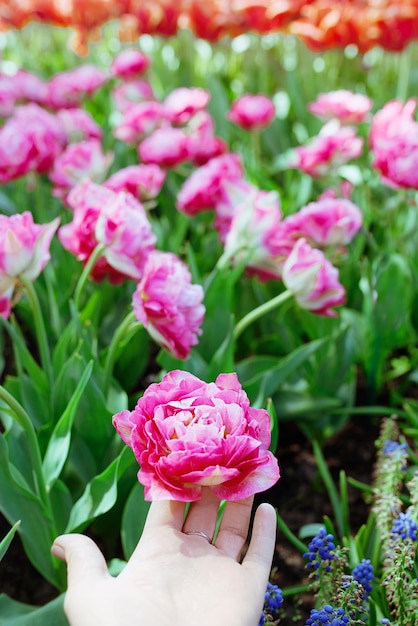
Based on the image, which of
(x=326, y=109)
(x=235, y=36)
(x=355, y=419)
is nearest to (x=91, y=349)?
(x=355, y=419)

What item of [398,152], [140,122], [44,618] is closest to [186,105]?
[140,122]

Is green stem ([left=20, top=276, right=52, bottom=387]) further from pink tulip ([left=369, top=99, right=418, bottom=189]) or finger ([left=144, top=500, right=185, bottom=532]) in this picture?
pink tulip ([left=369, top=99, right=418, bottom=189])

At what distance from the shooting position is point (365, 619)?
98 centimetres

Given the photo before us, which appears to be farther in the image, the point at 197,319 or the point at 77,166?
the point at 77,166

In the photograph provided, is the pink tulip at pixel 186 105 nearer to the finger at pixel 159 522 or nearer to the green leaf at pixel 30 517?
the green leaf at pixel 30 517

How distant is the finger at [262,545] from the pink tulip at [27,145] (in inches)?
41.9

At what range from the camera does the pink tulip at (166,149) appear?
185cm

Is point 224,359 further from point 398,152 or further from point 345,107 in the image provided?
point 345,107

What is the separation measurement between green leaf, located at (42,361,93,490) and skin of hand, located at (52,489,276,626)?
0.82 feet

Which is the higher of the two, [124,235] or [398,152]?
[124,235]

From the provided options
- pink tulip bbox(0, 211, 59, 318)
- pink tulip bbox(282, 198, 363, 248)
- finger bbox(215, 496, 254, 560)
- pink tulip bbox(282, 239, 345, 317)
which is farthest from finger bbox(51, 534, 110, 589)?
pink tulip bbox(282, 198, 363, 248)

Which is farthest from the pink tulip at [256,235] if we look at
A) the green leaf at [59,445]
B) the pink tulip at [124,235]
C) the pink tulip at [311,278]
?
the green leaf at [59,445]

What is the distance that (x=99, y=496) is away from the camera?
43.4 inches

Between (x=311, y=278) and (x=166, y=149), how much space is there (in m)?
0.70
